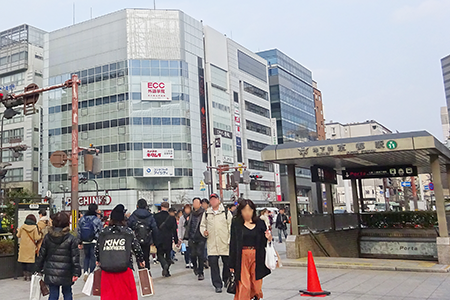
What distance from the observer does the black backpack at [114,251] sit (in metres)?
5.24

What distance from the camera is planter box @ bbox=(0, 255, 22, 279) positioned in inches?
438

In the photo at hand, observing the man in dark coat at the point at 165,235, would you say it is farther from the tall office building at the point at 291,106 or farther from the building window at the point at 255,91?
the tall office building at the point at 291,106

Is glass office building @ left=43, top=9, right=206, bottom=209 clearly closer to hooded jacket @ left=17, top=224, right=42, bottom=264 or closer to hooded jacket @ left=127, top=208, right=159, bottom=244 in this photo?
hooded jacket @ left=17, top=224, right=42, bottom=264

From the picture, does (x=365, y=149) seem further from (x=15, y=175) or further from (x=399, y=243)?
(x=15, y=175)

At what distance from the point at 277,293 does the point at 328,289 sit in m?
1.01

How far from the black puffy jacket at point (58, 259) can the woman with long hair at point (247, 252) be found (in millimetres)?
2133

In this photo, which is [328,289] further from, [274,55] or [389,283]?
[274,55]

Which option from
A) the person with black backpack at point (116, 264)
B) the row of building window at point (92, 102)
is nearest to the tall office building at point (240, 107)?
the row of building window at point (92, 102)

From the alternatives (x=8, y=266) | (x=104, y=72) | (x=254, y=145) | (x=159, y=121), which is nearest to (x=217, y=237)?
(x=8, y=266)

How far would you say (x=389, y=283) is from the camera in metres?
8.72

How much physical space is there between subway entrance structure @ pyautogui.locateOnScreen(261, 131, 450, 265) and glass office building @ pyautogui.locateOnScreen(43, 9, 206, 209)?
143 feet

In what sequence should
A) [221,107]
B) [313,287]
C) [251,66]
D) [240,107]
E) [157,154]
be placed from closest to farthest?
1. [313,287]
2. [157,154]
3. [221,107]
4. [240,107]
5. [251,66]

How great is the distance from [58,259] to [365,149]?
844 cm

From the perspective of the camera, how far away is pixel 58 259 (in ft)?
19.0
